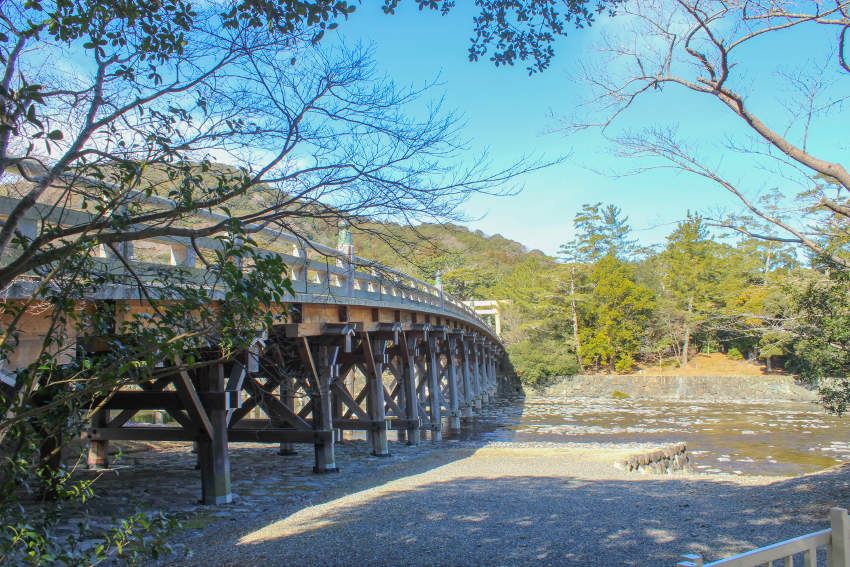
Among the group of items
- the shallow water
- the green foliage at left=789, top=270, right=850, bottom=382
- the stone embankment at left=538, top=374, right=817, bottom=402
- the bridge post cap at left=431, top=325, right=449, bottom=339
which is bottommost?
the shallow water

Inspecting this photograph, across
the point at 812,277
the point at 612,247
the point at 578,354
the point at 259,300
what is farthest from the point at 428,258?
the point at 612,247

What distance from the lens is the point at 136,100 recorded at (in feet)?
11.8

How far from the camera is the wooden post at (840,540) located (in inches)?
110

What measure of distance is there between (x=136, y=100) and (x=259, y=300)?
4.52ft

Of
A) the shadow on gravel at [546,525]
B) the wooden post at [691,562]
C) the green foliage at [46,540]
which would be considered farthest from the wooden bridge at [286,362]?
the wooden post at [691,562]

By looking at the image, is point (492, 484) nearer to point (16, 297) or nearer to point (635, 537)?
point (635, 537)

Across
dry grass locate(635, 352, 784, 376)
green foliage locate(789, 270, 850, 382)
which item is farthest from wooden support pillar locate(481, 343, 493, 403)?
green foliage locate(789, 270, 850, 382)

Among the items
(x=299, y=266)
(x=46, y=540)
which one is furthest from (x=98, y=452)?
(x=46, y=540)

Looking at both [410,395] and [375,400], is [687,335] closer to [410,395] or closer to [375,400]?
[410,395]

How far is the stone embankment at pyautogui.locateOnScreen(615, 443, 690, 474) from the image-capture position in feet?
38.0

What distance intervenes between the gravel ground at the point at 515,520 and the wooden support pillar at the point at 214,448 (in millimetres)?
284

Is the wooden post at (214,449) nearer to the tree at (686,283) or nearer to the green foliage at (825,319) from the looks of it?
the green foliage at (825,319)

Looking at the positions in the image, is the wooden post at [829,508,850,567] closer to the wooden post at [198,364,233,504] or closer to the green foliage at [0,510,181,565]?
the green foliage at [0,510,181,565]

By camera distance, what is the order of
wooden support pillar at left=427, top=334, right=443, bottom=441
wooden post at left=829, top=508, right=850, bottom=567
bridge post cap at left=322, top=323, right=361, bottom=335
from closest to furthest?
wooden post at left=829, top=508, right=850, bottom=567, bridge post cap at left=322, top=323, right=361, bottom=335, wooden support pillar at left=427, top=334, right=443, bottom=441
